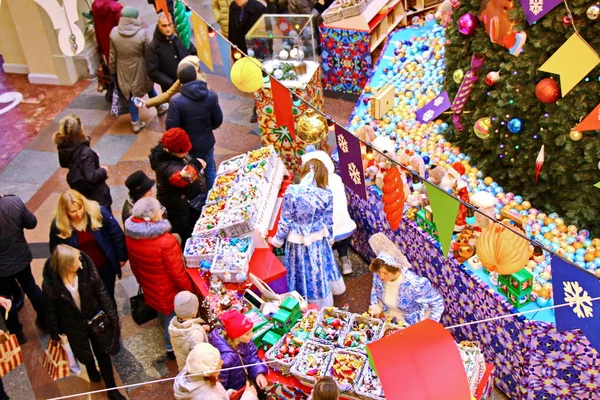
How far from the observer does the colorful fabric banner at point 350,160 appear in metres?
Answer: 5.18

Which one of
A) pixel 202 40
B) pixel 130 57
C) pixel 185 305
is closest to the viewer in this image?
pixel 185 305

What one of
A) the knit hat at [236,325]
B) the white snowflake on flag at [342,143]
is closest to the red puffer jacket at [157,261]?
the knit hat at [236,325]

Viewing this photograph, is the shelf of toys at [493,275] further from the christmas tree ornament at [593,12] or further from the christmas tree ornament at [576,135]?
the christmas tree ornament at [593,12]

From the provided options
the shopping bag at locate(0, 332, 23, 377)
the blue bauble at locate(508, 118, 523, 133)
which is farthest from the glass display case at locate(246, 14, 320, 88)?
the shopping bag at locate(0, 332, 23, 377)

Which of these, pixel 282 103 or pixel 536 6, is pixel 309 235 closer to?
pixel 282 103

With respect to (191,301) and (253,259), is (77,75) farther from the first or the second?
(191,301)

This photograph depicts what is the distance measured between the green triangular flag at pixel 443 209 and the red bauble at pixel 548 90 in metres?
1.76

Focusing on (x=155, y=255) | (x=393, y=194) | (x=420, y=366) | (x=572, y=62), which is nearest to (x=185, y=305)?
(x=155, y=255)

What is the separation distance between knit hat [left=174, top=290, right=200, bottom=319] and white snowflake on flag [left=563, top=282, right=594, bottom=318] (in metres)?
2.54

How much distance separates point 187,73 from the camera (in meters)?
7.23

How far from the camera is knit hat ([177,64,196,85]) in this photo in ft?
23.7

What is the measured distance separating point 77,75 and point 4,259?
546 cm

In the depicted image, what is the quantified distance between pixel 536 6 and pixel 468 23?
33.5 inches

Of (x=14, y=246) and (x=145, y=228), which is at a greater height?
(x=145, y=228)
